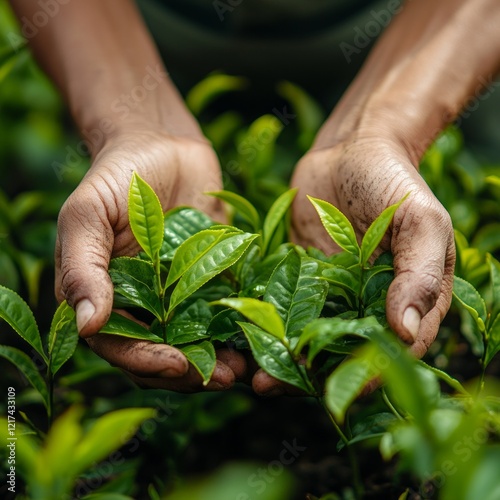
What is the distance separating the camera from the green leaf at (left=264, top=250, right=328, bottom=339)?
0.94 m

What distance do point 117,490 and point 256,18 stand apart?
1.49m

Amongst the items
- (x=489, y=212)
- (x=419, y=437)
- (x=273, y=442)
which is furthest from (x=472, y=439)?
(x=489, y=212)

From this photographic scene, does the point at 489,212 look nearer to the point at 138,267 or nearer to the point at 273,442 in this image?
the point at 273,442

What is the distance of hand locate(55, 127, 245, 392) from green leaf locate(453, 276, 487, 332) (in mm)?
349

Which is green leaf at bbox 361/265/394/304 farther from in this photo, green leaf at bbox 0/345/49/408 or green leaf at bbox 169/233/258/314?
green leaf at bbox 0/345/49/408

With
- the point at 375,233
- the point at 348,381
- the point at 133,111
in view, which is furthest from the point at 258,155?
the point at 348,381

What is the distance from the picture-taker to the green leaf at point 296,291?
94cm

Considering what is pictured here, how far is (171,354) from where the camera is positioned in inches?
35.7

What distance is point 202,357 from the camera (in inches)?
35.8

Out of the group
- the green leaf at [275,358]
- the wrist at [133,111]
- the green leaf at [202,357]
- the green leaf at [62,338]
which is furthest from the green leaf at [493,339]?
the wrist at [133,111]

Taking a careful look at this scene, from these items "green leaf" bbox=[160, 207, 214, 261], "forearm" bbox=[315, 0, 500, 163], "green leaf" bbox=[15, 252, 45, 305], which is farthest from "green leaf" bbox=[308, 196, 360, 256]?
"green leaf" bbox=[15, 252, 45, 305]

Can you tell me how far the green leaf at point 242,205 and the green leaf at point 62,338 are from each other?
1.12 ft

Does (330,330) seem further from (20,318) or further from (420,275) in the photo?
(20,318)

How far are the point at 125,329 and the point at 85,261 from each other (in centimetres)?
11
